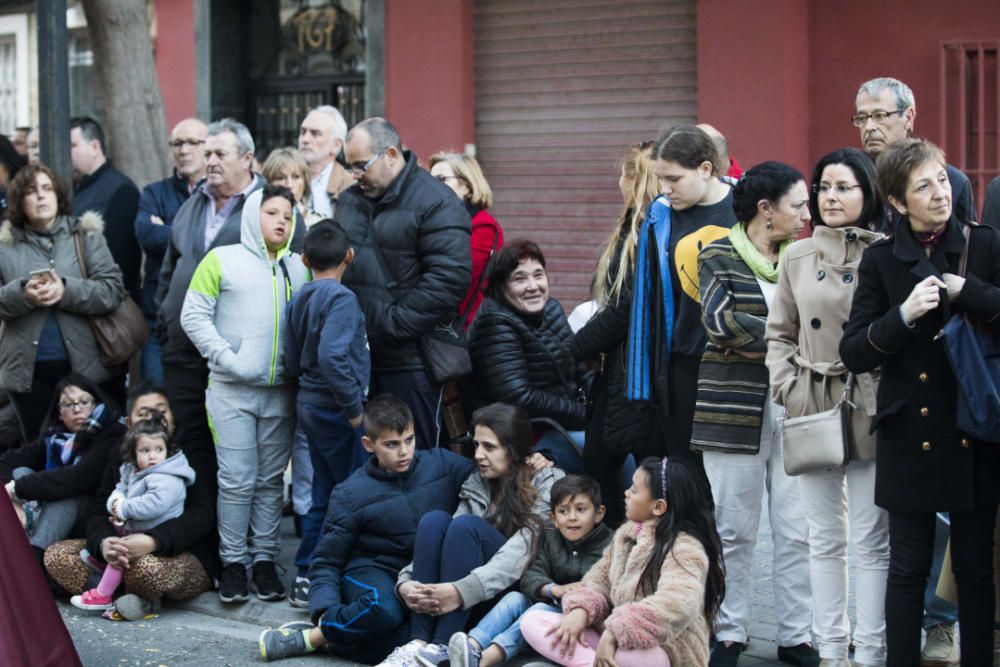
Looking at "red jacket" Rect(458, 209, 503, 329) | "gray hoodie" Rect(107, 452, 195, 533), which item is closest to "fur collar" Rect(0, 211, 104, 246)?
"gray hoodie" Rect(107, 452, 195, 533)

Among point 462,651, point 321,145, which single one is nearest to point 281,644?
point 462,651

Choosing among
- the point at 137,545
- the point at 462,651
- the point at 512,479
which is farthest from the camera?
the point at 137,545

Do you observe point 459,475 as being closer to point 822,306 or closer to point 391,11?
point 822,306

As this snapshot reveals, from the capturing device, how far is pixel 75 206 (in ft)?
29.1

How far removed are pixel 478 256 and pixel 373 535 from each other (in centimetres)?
175

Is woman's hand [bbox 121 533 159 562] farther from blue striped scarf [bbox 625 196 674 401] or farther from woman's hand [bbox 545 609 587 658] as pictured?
blue striped scarf [bbox 625 196 674 401]

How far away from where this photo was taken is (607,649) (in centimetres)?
524

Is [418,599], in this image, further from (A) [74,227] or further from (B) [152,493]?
(A) [74,227]

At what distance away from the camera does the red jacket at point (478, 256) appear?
750cm

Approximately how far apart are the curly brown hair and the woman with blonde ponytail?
305 centimetres

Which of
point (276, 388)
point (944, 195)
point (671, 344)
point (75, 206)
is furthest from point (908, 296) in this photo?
point (75, 206)

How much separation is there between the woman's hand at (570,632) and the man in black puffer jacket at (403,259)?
162cm

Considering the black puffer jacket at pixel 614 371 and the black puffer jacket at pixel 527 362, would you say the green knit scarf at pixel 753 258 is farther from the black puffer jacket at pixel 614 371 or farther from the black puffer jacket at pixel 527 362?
the black puffer jacket at pixel 527 362

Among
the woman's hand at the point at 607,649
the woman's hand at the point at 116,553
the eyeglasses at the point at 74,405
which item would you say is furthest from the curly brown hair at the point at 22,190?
the woman's hand at the point at 607,649
